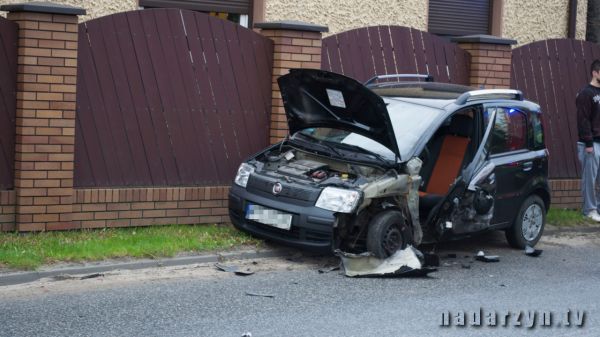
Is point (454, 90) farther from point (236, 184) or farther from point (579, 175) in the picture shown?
point (579, 175)

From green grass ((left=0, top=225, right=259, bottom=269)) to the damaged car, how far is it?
1.43 feet

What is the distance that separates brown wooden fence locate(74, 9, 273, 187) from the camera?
969 cm

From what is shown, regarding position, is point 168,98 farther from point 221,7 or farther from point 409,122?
point 221,7

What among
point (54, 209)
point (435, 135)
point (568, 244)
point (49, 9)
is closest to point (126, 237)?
point (54, 209)

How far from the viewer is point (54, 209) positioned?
9.38 metres

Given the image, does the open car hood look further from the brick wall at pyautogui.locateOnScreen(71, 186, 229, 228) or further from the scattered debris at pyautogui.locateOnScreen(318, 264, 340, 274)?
the brick wall at pyautogui.locateOnScreen(71, 186, 229, 228)

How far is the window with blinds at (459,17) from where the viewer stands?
49.0ft

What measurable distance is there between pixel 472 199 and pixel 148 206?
3.35m

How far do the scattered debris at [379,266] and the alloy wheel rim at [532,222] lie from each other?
2.08 m

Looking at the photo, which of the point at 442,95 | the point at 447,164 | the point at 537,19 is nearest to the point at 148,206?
the point at 447,164

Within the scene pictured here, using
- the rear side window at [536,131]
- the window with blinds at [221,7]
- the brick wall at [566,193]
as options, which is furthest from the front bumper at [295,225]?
the brick wall at [566,193]

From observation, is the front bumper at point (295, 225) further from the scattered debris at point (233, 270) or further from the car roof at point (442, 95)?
the car roof at point (442, 95)

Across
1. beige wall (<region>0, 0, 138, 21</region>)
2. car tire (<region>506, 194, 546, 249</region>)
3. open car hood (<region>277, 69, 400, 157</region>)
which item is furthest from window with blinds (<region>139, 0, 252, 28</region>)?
car tire (<region>506, 194, 546, 249</region>)

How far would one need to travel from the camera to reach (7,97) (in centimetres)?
913
